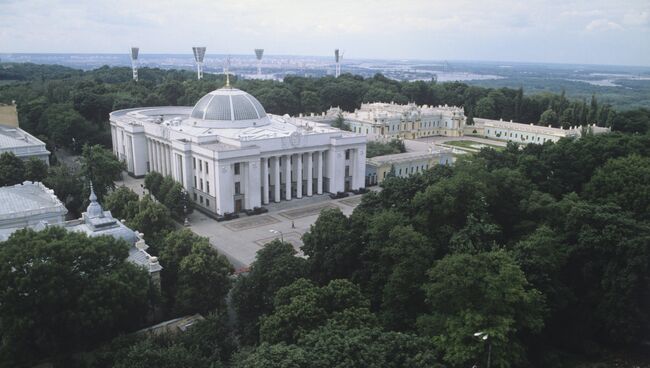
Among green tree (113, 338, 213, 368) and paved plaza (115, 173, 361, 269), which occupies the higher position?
green tree (113, 338, 213, 368)

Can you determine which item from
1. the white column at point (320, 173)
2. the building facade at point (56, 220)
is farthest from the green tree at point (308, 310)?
the white column at point (320, 173)

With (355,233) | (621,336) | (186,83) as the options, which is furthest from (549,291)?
(186,83)

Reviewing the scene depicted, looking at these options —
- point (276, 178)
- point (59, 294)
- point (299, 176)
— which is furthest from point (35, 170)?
point (59, 294)

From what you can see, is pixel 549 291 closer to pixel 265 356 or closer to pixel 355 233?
pixel 355 233

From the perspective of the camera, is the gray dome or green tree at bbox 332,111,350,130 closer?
the gray dome

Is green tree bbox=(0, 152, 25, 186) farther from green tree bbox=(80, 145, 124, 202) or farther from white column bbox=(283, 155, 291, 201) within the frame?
white column bbox=(283, 155, 291, 201)

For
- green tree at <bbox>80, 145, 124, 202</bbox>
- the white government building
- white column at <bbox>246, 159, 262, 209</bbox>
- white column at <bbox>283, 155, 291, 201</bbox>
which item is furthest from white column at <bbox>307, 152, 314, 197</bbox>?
green tree at <bbox>80, 145, 124, 202</bbox>

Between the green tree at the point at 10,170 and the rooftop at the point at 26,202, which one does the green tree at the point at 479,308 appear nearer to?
the rooftop at the point at 26,202
